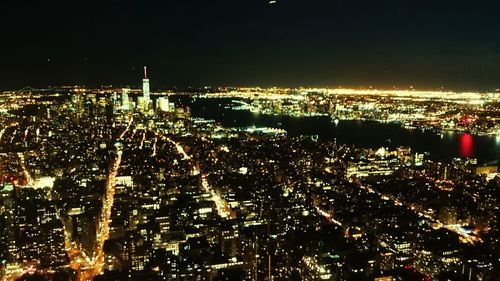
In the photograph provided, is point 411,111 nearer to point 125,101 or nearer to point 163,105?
point 163,105

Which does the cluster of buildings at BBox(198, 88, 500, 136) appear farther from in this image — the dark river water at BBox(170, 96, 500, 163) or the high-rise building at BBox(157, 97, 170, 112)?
the high-rise building at BBox(157, 97, 170, 112)

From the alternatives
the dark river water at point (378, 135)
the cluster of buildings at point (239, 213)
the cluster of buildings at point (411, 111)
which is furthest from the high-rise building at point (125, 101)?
the cluster of buildings at point (239, 213)

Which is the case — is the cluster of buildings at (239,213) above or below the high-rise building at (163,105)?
below

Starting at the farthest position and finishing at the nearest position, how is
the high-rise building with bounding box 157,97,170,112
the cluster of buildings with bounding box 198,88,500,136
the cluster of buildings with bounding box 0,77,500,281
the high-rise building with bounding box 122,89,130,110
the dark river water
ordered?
the high-rise building with bounding box 157,97,170,112, the high-rise building with bounding box 122,89,130,110, the cluster of buildings with bounding box 198,88,500,136, the dark river water, the cluster of buildings with bounding box 0,77,500,281

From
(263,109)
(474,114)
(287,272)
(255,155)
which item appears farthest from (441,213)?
(263,109)

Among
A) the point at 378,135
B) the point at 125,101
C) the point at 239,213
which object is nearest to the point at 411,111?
the point at 378,135

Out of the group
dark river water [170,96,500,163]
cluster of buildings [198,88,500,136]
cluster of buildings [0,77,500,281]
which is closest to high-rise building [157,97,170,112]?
dark river water [170,96,500,163]

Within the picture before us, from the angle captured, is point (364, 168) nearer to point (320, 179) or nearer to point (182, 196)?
point (320, 179)

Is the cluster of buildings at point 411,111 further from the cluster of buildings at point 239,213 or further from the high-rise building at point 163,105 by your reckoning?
the cluster of buildings at point 239,213

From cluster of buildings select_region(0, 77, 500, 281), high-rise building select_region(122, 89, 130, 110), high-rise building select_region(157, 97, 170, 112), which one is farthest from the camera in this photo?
high-rise building select_region(157, 97, 170, 112)

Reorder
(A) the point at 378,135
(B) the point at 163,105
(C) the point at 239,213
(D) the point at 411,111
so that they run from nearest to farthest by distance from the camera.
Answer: (C) the point at 239,213, (A) the point at 378,135, (D) the point at 411,111, (B) the point at 163,105
